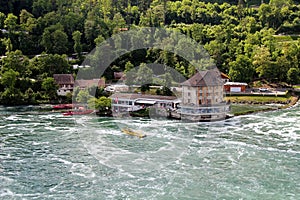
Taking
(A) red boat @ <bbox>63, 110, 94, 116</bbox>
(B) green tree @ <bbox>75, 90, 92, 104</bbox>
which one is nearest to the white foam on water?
(A) red boat @ <bbox>63, 110, 94, 116</bbox>

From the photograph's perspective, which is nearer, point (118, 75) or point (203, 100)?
point (203, 100)

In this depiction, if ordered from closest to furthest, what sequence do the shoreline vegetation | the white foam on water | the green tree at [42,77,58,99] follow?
the white foam on water < the shoreline vegetation < the green tree at [42,77,58,99]

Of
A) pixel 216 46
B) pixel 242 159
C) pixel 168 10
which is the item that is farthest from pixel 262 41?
pixel 242 159

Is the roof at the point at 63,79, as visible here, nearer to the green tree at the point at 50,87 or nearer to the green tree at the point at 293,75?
the green tree at the point at 50,87

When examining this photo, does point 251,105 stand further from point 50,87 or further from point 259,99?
point 50,87

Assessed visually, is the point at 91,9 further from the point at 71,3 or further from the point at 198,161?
the point at 198,161

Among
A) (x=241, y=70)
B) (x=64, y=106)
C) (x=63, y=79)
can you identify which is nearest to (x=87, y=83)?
(x=63, y=79)

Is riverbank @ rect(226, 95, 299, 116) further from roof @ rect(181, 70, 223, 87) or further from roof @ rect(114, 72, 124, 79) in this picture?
roof @ rect(114, 72, 124, 79)
